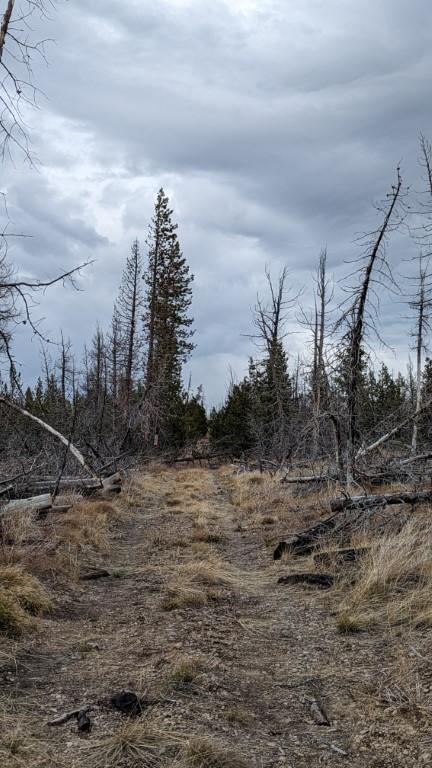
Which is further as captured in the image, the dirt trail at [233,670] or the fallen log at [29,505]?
the fallen log at [29,505]

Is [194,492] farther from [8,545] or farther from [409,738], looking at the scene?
[409,738]

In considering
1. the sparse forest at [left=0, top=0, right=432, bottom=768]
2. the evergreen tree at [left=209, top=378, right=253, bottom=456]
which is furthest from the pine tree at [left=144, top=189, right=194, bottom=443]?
the sparse forest at [left=0, top=0, right=432, bottom=768]

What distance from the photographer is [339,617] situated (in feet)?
17.6

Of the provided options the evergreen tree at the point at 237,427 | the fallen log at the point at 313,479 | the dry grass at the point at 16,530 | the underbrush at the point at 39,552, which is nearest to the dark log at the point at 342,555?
the underbrush at the point at 39,552

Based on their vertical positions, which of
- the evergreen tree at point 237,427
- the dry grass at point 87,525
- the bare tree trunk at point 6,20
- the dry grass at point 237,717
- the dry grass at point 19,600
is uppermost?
the bare tree trunk at point 6,20

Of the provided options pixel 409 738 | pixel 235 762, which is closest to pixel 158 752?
pixel 235 762

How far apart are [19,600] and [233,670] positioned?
7.77 feet

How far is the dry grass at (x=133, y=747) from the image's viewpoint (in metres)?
2.96

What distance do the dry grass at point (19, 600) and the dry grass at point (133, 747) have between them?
2.05 meters

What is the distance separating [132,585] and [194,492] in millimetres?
11263

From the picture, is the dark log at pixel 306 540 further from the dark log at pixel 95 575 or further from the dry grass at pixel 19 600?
the dry grass at pixel 19 600

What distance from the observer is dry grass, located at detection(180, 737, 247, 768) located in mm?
2898

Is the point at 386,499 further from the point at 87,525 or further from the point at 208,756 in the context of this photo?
the point at 208,756

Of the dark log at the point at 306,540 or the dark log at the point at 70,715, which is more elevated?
the dark log at the point at 306,540
